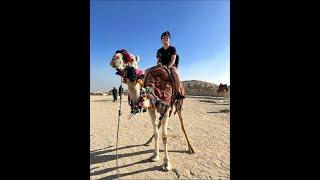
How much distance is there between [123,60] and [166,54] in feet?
4.96

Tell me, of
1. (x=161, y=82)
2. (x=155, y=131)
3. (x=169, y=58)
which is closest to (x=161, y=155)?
(x=155, y=131)

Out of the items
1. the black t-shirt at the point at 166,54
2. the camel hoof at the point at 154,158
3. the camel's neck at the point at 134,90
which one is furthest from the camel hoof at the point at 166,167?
the black t-shirt at the point at 166,54

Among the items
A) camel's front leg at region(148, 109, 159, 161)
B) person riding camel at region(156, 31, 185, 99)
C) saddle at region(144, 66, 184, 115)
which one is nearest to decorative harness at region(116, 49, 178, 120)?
saddle at region(144, 66, 184, 115)

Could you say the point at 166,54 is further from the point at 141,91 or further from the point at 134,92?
the point at 134,92

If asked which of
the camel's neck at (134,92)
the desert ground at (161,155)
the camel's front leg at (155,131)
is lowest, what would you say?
the desert ground at (161,155)

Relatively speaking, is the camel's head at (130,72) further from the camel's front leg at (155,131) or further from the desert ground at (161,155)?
the desert ground at (161,155)

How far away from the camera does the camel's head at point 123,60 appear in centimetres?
432

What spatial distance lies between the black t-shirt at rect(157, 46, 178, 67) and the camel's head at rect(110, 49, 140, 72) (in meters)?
1.11

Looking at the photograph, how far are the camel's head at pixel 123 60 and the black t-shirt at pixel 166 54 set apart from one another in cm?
111

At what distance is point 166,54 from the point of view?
5703 mm

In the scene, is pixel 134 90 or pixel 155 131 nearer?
pixel 134 90
